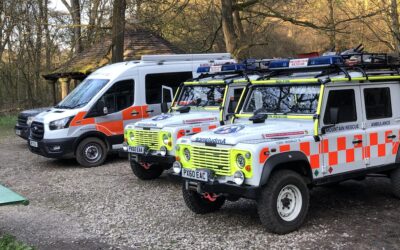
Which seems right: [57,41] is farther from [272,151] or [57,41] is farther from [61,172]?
[272,151]

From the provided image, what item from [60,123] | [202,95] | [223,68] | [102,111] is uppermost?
[223,68]

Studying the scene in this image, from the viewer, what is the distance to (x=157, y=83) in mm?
12320

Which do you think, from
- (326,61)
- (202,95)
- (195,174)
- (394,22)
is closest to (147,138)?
(202,95)

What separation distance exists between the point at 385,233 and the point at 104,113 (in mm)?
7323

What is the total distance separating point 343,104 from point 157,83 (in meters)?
6.16

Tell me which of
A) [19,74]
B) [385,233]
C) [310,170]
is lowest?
[385,233]

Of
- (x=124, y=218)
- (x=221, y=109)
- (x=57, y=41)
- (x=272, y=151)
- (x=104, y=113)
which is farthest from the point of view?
(x=57, y=41)

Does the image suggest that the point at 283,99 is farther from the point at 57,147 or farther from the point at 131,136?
the point at 57,147

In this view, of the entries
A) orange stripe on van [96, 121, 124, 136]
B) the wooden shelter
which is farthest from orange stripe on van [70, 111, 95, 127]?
the wooden shelter

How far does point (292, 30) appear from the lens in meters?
30.1

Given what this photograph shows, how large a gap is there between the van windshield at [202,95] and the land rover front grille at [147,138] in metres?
1.30

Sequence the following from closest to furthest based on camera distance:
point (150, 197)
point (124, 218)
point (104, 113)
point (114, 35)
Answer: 1. point (124, 218)
2. point (150, 197)
3. point (104, 113)
4. point (114, 35)

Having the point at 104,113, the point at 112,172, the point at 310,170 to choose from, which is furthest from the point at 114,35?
the point at 310,170

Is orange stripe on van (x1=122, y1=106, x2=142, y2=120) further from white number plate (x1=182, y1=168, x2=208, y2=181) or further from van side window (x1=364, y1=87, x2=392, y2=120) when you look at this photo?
van side window (x1=364, y1=87, x2=392, y2=120)
